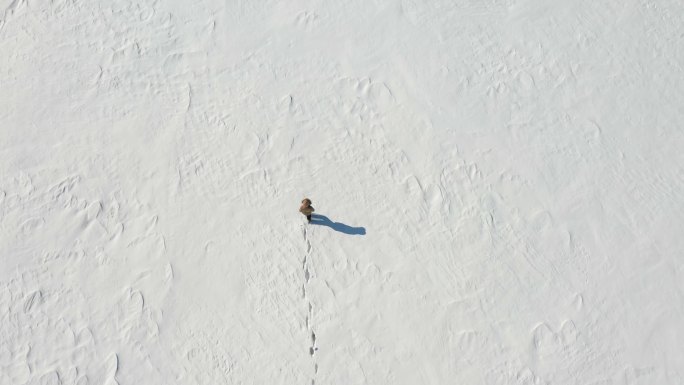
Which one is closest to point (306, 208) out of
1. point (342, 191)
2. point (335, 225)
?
point (335, 225)

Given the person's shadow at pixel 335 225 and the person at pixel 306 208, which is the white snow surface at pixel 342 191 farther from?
the person at pixel 306 208

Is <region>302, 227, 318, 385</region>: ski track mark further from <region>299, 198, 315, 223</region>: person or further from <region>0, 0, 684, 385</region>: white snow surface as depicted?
<region>299, 198, 315, 223</region>: person


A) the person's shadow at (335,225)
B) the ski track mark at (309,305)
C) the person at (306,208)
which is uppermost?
the person at (306,208)

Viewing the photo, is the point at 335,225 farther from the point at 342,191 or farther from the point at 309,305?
the point at 309,305

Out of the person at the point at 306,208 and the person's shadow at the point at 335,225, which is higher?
the person at the point at 306,208

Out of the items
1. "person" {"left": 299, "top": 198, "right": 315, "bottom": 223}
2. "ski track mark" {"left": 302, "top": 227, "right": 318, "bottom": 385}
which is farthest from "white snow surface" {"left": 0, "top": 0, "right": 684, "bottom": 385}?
"person" {"left": 299, "top": 198, "right": 315, "bottom": 223}

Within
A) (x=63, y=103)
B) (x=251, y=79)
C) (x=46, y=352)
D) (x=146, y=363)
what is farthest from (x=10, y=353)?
(x=251, y=79)

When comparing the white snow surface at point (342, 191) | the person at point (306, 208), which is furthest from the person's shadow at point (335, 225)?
the person at point (306, 208)
